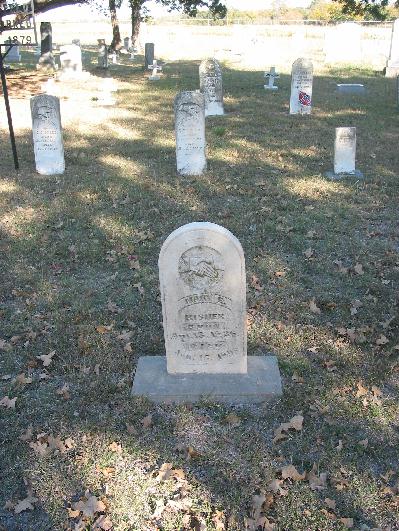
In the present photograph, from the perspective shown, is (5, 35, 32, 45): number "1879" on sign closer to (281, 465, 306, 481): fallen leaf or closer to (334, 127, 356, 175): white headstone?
(334, 127, 356, 175): white headstone

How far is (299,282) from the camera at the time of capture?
6.02 metres

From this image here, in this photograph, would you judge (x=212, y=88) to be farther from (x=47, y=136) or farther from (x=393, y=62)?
(x=393, y=62)

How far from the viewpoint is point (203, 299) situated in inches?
163

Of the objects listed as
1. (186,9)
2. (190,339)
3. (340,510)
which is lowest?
(340,510)

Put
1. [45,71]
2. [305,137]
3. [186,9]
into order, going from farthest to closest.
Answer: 1. [186,9]
2. [45,71]
3. [305,137]

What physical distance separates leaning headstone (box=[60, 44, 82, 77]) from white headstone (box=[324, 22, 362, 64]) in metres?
14.6

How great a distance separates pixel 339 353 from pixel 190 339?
4.71 ft

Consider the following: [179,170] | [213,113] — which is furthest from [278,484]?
[213,113]

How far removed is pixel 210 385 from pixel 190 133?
6636mm

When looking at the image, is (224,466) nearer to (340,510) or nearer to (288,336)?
(340,510)

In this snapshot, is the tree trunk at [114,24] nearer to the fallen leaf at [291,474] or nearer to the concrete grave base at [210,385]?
the concrete grave base at [210,385]

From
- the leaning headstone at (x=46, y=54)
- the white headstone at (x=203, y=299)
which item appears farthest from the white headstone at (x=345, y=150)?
the leaning headstone at (x=46, y=54)

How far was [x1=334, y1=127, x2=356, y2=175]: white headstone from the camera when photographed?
9672 millimetres

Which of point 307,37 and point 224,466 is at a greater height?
point 307,37
